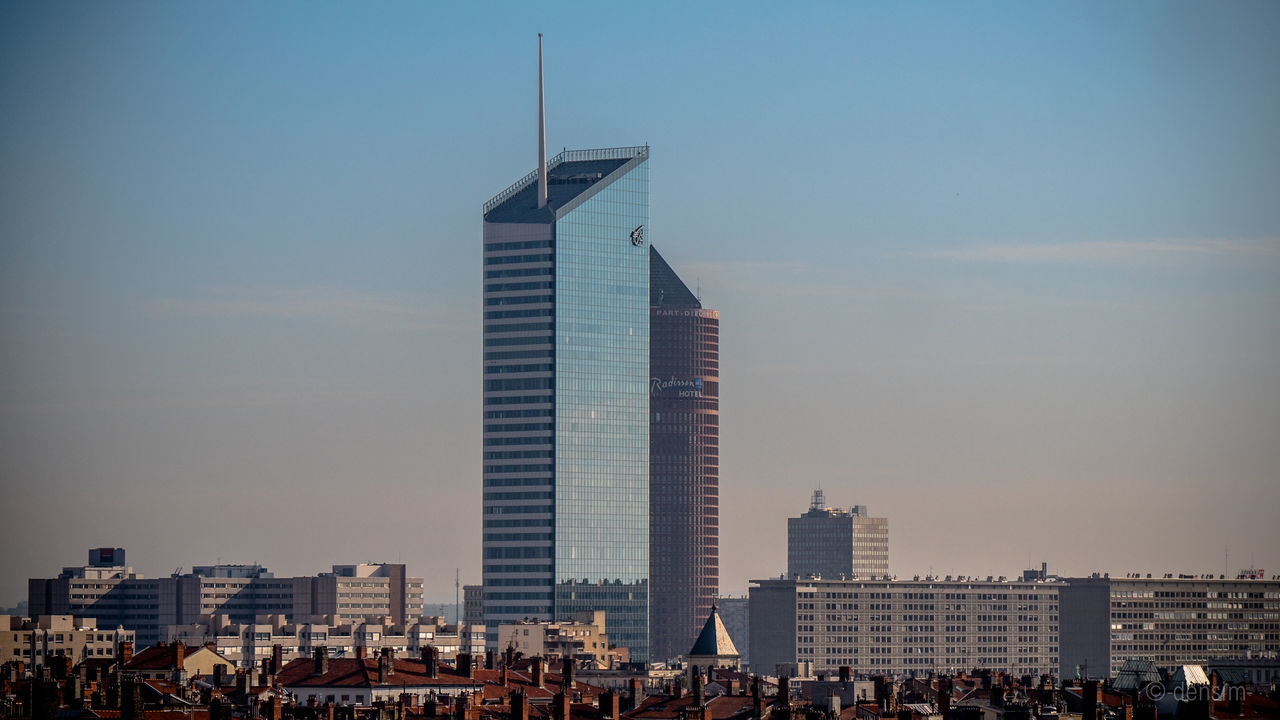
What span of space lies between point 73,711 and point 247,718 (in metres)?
10.0

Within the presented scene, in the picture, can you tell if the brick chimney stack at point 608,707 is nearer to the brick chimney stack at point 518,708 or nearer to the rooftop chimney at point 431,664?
the brick chimney stack at point 518,708

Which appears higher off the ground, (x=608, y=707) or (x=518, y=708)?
(x=518, y=708)

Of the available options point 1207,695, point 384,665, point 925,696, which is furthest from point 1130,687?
point 384,665

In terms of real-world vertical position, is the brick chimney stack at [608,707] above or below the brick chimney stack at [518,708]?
below

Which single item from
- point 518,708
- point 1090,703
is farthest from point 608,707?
point 1090,703

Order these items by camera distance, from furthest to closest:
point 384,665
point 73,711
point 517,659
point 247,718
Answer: point 517,659 → point 384,665 → point 247,718 → point 73,711

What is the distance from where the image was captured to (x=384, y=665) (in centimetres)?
14312

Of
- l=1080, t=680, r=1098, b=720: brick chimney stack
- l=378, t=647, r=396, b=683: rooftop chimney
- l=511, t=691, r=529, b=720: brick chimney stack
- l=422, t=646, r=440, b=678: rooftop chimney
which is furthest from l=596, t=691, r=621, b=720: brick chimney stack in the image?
l=422, t=646, r=440, b=678: rooftop chimney

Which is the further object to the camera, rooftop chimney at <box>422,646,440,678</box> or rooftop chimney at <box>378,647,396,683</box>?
rooftop chimney at <box>422,646,440,678</box>

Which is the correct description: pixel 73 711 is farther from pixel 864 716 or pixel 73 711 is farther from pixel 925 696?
pixel 925 696

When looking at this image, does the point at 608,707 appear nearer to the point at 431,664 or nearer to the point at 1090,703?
the point at 1090,703

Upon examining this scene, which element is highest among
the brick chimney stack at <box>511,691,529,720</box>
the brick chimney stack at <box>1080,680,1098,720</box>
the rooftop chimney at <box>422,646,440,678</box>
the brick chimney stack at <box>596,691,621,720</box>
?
the brick chimney stack at <box>1080,680,1098,720</box>

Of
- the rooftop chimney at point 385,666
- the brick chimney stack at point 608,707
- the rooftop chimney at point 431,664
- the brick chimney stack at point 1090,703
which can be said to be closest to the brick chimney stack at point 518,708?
the brick chimney stack at point 608,707

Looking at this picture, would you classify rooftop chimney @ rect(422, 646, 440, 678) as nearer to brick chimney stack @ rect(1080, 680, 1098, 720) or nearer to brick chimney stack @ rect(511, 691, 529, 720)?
brick chimney stack @ rect(511, 691, 529, 720)
